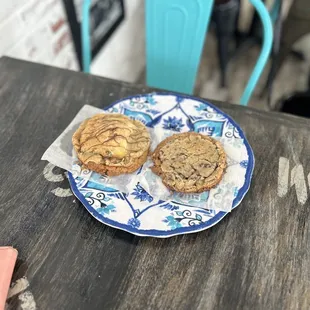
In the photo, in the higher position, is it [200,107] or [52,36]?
[200,107]

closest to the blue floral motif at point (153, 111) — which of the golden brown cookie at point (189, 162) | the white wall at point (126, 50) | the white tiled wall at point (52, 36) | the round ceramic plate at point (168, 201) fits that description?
the round ceramic plate at point (168, 201)

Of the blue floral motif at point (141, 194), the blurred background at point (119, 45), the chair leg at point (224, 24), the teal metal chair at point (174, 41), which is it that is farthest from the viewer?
the chair leg at point (224, 24)

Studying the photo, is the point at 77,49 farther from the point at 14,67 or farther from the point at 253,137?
the point at 253,137

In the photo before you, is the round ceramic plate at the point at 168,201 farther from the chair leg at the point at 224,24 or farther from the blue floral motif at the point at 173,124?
the chair leg at the point at 224,24

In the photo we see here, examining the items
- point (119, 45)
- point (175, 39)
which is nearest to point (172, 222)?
point (175, 39)

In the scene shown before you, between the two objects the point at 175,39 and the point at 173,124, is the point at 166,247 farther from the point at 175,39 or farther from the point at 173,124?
the point at 175,39

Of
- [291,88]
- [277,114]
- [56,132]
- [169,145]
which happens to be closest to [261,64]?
[277,114]

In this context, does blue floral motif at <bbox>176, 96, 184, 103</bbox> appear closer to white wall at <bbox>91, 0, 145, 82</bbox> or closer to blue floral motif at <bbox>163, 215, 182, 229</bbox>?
blue floral motif at <bbox>163, 215, 182, 229</bbox>
